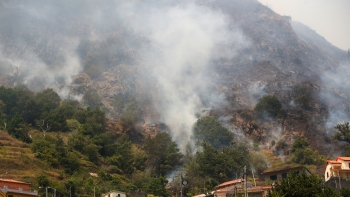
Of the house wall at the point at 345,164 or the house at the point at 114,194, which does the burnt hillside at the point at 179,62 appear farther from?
the house at the point at 114,194

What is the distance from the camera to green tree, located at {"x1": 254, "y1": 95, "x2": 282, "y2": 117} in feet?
324

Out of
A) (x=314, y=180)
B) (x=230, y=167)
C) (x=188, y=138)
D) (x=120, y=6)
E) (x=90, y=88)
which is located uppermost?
(x=120, y=6)

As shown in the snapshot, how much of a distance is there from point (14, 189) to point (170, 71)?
75882 mm

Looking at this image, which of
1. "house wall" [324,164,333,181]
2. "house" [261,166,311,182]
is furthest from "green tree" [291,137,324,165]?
"house wall" [324,164,333,181]

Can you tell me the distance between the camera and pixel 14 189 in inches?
2026

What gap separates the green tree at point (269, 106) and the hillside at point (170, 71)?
1242 mm

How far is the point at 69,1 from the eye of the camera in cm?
15175

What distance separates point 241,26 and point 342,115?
48.6m

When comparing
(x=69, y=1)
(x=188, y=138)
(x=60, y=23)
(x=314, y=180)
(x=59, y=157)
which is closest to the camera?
(x=314, y=180)

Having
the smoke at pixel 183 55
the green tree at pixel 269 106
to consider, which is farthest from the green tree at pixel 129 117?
the green tree at pixel 269 106

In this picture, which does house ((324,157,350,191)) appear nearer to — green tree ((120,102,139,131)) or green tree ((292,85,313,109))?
green tree ((292,85,313,109))

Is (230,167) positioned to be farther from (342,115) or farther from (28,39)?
(28,39)

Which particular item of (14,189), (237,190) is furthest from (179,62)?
(14,189)

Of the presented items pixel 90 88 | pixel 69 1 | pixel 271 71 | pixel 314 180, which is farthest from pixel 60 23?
pixel 314 180
